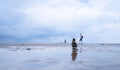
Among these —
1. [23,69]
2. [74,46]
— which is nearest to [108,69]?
[23,69]

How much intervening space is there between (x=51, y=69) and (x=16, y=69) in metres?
1.74

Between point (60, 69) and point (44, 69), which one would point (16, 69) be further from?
point (60, 69)

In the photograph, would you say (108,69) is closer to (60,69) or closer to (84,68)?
(84,68)

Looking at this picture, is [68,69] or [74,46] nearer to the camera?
[68,69]

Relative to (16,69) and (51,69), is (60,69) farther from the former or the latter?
(16,69)

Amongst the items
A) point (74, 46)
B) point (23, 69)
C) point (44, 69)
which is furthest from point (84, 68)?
point (74, 46)

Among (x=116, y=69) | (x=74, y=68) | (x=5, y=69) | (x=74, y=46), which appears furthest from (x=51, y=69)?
(x=74, y=46)

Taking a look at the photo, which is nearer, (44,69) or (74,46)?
→ (44,69)

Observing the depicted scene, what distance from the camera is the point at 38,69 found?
39.7ft

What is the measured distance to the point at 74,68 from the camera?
40.4ft

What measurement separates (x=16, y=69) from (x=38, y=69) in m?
1.09

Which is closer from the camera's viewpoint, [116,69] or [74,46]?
[116,69]

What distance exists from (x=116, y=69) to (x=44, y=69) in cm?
352

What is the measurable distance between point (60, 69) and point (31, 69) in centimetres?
147
